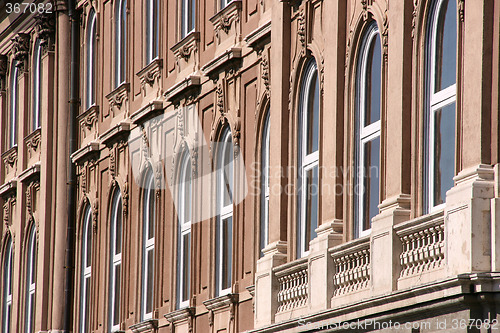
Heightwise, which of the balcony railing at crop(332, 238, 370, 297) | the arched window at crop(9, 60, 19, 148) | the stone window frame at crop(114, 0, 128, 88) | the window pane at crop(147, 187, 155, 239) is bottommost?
the balcony railing at crop(332, 238, 370, 297)

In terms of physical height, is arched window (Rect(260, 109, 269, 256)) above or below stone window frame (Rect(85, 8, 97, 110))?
below

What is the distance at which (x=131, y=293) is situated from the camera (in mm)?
26625

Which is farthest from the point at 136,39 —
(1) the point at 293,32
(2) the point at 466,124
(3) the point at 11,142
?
(2) the point at 466,124

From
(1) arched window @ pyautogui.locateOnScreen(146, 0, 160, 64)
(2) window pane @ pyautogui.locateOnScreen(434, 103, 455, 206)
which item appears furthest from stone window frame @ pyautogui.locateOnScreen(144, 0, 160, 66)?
(2) window pane @ pyautogui.locateOnScreen(434, 103, 455, 206)

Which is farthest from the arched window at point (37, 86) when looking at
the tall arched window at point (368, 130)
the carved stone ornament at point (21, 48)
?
the tall arched window at point (368, 130)

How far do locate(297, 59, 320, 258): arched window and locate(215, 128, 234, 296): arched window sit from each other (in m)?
3.26

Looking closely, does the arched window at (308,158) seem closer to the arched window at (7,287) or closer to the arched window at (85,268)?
the arched window at (85,268)

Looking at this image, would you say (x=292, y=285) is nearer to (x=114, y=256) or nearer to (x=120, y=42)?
(x=114, y=256)

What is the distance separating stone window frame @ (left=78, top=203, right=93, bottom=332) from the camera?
29953mm

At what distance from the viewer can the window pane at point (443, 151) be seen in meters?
14.6

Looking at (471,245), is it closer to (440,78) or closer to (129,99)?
(440,78)

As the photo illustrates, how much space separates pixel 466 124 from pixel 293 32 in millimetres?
6104

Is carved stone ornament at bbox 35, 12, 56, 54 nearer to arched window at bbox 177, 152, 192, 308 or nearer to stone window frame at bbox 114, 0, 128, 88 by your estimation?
stone window frame at bbox 114, 0, 128, 88

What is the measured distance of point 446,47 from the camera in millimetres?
14898
